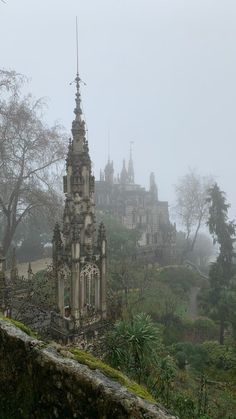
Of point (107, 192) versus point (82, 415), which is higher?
point (107, 192)

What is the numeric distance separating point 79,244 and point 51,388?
9305 millimetres

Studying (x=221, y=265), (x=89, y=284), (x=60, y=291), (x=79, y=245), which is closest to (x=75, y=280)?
(x=89, y=284)

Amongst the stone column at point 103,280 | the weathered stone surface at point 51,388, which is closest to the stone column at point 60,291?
the stone column at point 103,280

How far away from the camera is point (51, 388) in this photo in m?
3.82

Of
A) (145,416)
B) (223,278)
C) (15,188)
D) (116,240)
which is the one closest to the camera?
(145,416)

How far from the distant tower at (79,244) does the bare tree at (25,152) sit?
15.5 ft

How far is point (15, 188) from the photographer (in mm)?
18328

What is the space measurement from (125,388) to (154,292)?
77.3ft

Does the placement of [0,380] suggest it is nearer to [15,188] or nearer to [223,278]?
[15,188]

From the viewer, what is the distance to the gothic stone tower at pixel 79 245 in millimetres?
13043

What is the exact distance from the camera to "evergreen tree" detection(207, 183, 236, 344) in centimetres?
2199

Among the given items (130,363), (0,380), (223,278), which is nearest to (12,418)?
(0,380)

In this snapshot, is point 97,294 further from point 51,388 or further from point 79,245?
point 51,388

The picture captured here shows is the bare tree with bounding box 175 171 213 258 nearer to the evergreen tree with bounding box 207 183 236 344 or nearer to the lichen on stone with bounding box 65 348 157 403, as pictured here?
the evergreen tree with bounding box 207 183 236 344
